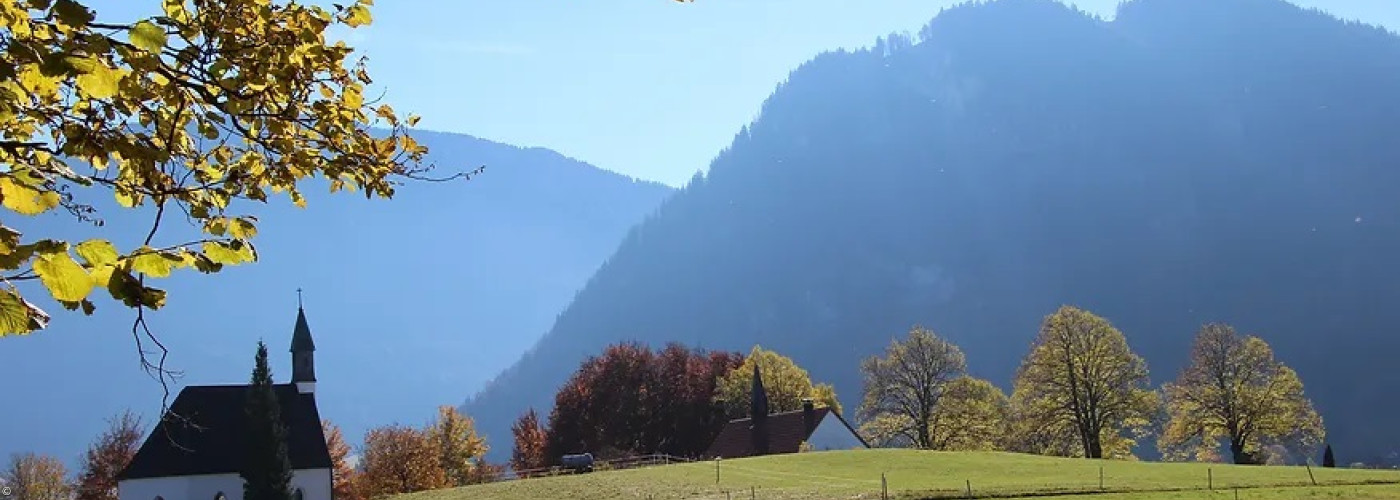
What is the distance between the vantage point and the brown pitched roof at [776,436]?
75.8 m

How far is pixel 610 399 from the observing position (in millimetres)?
98375

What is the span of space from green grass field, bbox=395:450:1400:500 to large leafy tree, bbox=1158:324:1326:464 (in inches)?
717

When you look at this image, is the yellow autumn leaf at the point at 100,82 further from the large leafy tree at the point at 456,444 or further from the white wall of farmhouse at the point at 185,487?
the large leafy tree at the point at 456,444

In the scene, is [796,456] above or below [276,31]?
below

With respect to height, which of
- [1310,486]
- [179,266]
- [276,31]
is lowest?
[1310,486]

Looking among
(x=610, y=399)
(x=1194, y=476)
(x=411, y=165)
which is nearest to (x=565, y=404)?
(x=610, y=399)

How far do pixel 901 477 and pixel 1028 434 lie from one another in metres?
31.5

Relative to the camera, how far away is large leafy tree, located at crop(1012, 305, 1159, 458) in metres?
72.0

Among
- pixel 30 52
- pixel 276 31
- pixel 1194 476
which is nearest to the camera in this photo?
pixel 30 52

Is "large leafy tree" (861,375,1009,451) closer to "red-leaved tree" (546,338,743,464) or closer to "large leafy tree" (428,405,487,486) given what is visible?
"red-leaved tree" (546,338,743,464)

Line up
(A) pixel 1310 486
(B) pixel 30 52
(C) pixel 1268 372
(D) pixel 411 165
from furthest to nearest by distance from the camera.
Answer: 1. (C) pixel 1268 372
2. (A) pixel 1310 486
3. (D) pixel 411 165
4. (B) pixel 30 52

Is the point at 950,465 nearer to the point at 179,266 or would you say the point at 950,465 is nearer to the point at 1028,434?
the point at 1028,434

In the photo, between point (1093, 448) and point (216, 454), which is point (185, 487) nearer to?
point (216, 454)

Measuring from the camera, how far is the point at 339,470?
3565 inches
